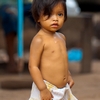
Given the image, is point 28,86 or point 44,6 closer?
point 44,6

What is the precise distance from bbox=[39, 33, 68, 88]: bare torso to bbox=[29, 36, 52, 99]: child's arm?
0.12 feet

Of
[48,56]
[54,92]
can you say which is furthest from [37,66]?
[54,92]

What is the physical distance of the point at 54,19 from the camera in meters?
2.94

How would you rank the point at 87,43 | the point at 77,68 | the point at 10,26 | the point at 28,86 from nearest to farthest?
the point at 28,86
the point at 10,26
the point at 87,43
the point at 77,68

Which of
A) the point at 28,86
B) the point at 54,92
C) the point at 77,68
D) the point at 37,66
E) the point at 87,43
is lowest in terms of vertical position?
the point at 77,68

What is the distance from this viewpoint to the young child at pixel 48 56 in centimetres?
292

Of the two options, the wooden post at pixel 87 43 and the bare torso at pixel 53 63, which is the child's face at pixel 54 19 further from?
the wooden post at pixel 87 43

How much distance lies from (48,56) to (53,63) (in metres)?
0.06

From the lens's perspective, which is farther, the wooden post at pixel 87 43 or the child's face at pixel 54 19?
the wooden post at pixel 87 43

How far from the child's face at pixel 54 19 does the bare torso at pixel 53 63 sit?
0.08 m

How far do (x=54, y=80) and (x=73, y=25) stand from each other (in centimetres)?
342

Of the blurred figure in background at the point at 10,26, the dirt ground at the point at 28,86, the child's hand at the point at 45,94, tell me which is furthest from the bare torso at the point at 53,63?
the blurred figure in background at the point at 10,26

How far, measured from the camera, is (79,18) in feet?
20.7

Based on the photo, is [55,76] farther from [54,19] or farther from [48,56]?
[54,19]
